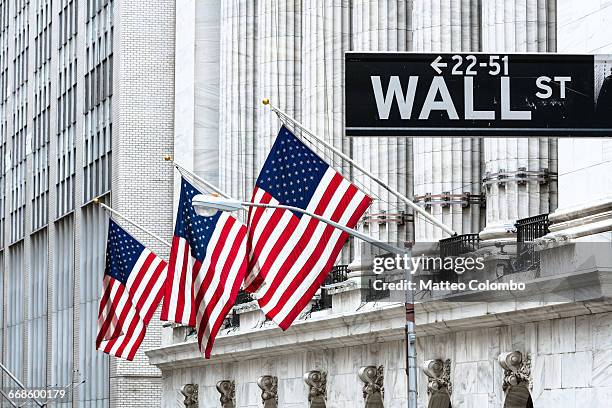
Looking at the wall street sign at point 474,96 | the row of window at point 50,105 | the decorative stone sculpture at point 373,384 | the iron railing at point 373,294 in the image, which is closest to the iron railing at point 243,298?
the decorative stone sculpture at point 373,384

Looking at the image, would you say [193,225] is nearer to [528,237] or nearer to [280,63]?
[528,237]

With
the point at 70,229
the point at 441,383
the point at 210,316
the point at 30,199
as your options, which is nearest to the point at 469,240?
the point at 441,383

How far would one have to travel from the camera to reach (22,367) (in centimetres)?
7112

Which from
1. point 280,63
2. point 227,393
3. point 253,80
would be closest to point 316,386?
point 227,393

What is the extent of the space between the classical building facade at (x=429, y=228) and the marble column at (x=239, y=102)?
0.05m

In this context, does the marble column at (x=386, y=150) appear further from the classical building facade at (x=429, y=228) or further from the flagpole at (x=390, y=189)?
the flagpole at (x=390, y=189)

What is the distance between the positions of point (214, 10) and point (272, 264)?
25.0 meters

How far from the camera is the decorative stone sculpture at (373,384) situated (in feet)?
105

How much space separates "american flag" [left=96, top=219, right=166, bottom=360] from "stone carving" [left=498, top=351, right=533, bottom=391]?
12.7 meters

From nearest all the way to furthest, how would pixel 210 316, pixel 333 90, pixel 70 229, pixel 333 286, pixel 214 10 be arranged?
1. pixel 210 316
2. pixel 333 286
3. pixel 333 90
4. pixel 214 10
5. pixel 70 229

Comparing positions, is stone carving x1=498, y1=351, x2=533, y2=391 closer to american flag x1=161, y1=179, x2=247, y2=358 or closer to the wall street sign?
american flag x1=161, y1=179, x2=247, y2=358

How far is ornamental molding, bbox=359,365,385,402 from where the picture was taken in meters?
31.9

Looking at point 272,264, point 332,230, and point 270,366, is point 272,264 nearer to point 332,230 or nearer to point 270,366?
point 332,230

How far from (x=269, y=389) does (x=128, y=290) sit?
4262mm
